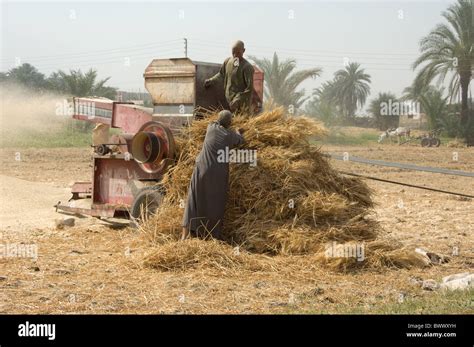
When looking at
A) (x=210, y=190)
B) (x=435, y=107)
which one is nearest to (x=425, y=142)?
(x=435, y=107)

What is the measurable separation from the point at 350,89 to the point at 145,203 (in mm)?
43901

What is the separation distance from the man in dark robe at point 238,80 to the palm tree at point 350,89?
42.4 meters

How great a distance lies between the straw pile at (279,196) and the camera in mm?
8969

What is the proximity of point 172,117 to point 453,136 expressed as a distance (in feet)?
98.7

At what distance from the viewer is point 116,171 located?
11.2 meters

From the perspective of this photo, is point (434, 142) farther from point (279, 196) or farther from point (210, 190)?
point (210, 190)

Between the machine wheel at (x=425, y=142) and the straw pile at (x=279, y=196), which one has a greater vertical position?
the machine wheel at (x=425, y=142)

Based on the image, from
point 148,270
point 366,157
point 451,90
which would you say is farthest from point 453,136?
point 148,270

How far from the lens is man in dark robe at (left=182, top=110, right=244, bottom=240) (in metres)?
9.04

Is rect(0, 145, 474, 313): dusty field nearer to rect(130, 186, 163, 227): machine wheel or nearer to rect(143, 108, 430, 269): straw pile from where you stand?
rect(130, 186, 163, 227): machine wheel

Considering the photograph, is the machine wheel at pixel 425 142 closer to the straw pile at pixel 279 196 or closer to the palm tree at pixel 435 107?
the palm tree at pixel 435 107

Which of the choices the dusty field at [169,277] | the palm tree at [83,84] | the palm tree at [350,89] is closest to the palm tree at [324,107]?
the palm tree at [350,89]

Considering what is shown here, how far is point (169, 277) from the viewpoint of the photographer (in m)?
7.90
